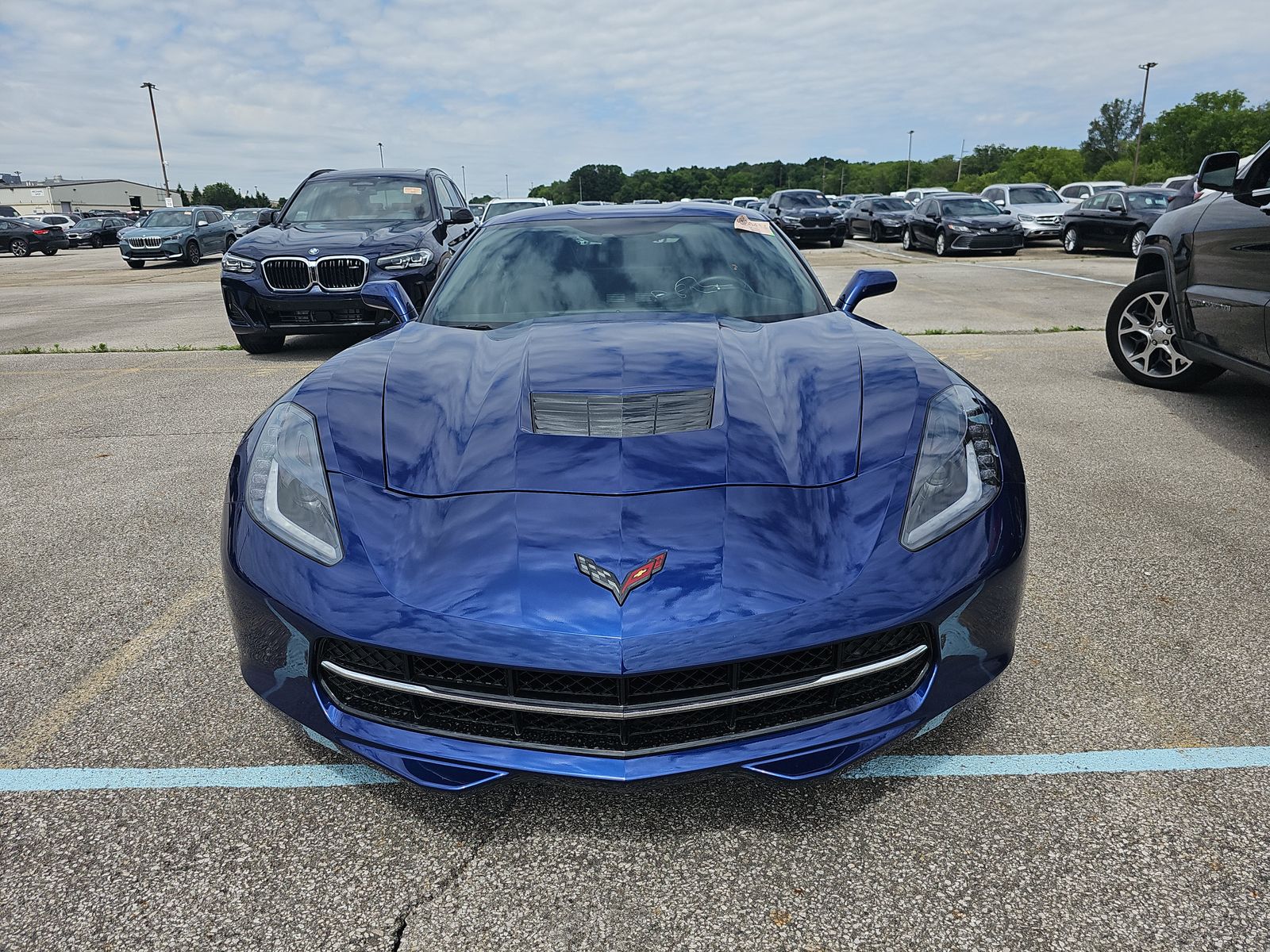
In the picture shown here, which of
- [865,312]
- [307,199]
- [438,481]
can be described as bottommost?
[865,312]

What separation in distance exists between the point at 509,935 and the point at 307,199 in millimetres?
8538

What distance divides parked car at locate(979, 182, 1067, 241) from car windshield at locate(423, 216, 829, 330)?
20861mm

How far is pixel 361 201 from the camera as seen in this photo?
8.80 metres

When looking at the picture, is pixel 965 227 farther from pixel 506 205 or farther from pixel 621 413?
pixel 621 413

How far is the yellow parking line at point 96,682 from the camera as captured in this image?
2.30 m

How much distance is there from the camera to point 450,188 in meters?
10.1

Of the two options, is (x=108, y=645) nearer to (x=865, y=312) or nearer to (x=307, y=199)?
(x=307, y=199)

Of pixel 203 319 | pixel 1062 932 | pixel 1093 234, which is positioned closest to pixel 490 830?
pixel 1062 932

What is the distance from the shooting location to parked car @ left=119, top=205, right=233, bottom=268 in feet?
75.8

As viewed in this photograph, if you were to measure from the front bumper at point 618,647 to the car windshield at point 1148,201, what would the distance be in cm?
1985

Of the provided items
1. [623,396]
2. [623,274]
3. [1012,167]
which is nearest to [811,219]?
[623,274]

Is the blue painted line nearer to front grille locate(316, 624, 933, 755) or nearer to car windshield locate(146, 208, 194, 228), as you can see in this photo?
front grille locate(316, 624, 933, 755)

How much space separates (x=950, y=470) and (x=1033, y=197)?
81.3ft

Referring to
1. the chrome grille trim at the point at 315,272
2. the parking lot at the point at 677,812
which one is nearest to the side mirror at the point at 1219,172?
the parking lot at the point at 677,812
